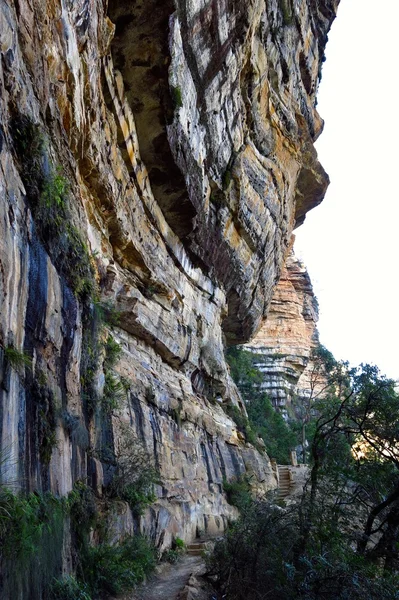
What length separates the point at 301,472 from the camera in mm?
26812

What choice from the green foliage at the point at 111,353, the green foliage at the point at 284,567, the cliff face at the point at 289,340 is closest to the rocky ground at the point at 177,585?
the green foliage at the point at 284,567

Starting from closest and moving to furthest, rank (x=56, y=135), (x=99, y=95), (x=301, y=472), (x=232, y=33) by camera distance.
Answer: (x=56, y=135) → (x=99, y=95) → (x=232, y=33) → (x=301, y=472)

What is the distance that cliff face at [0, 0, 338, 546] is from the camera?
6.11 m

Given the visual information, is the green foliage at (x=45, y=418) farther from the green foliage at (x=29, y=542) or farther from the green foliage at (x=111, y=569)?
the green foliage at (x=111, y=569)

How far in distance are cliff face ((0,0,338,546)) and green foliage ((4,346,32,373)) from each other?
0.04 meters

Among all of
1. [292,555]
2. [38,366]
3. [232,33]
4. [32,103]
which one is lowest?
[292,555]

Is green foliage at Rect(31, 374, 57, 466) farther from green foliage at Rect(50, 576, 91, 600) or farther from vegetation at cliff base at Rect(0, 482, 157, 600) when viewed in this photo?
green foliage at Rect(50, 576, 91, 600)

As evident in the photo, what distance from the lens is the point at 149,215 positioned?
15.5 meters

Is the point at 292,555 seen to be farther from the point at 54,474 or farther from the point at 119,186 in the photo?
the point at 119,186

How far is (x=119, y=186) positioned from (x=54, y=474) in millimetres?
8714

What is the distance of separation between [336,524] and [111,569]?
3.48 meters

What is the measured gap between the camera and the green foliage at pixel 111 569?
23.3 ft

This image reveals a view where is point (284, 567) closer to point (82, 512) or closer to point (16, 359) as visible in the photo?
point (82, 512)

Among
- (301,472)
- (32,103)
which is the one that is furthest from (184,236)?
(301,472)
